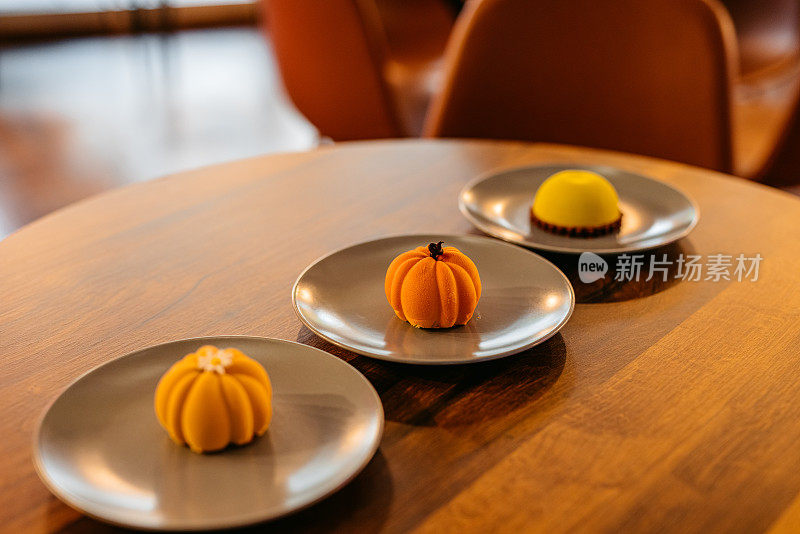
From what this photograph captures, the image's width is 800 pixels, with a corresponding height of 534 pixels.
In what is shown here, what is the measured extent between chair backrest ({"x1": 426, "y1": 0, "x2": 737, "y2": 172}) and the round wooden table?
14.5 inches

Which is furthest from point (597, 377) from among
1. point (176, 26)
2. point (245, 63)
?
point (176, 26)

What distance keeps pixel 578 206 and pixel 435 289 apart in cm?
26

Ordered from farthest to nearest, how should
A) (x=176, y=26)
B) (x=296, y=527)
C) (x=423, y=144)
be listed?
(x=176, y=26), (x=423, y=144), (x=296, y=527)

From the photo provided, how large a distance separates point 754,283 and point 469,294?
1.01 feet

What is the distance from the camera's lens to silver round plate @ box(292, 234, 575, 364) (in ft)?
2.02

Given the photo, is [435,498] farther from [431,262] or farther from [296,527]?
[431,262]

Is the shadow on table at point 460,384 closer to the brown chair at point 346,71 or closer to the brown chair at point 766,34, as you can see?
the brown chair at point 346,71

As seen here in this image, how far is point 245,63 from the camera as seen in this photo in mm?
4086

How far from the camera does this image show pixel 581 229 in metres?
0.83

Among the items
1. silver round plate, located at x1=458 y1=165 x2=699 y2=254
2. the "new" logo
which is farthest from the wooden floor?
the "new" logo

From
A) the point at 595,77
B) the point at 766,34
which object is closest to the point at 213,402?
the point at 595,77

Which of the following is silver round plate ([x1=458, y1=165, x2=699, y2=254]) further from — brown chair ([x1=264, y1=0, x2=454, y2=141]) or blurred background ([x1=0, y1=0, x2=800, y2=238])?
brown chair ([x1=264, y1=0, x2=454, y2=141])

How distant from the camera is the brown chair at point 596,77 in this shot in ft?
4.34

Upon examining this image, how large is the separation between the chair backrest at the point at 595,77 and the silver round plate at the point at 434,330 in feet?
2.12
